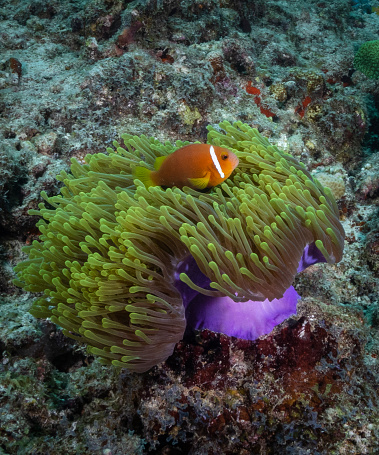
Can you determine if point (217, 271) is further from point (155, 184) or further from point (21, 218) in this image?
point (21, 218)

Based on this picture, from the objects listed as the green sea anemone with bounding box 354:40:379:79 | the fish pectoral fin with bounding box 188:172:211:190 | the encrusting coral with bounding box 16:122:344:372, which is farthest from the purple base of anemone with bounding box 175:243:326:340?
the green sea anemone with bounding box 354:40:379:79

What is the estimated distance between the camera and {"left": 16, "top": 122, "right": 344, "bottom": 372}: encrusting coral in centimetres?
150

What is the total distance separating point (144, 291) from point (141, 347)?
265 millimetres

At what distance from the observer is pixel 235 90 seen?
376 centimetres

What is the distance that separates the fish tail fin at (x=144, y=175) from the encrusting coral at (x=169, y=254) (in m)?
0.17

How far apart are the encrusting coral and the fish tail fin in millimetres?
167

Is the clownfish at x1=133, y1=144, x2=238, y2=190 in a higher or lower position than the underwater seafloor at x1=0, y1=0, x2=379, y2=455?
higher

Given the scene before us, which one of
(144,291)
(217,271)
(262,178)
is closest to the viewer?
(217,271)

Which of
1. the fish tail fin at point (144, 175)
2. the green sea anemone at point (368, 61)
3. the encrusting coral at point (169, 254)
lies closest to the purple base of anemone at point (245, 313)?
the encrusting coral at point (169, 254)

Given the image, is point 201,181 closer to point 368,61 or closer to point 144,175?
point 144,175

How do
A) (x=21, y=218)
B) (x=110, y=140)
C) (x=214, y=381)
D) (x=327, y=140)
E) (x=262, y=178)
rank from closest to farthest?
(x=214, y=381) < (x=262, y=178) < (x=21, y=218) < (x=110, y=140) < (x=327, y=140)

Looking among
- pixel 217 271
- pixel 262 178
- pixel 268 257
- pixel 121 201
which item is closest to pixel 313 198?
pixel 262 178

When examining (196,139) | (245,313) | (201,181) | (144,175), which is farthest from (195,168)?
(196,139)

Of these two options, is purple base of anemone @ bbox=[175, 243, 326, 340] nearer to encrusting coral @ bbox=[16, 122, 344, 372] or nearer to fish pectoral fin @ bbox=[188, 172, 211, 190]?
encrusting coral @ bbox=[16, 122, 344, 372]
